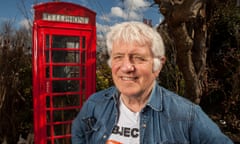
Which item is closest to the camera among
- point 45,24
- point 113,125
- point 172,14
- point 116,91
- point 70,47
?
point 113,125

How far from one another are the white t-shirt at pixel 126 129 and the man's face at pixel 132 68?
152 mm

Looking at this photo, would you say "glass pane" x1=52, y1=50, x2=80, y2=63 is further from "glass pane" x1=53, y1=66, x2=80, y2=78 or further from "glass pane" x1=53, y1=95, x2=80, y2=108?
"glass pane" x1=53, y1=95, x2=80, y2=108

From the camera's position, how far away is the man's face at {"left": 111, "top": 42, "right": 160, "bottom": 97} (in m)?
1.55

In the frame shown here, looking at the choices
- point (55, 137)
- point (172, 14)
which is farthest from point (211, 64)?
point (55, 137)

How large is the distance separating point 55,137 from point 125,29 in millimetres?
2613

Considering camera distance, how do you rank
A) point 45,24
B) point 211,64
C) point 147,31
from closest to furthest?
point 147,31 → point 45,24 → point 211,64

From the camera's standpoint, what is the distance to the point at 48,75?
3.33 meters

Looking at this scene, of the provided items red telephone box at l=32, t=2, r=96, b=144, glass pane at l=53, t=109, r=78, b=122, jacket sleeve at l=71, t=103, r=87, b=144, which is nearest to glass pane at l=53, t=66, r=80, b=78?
Result: red telephone box at l=32, t=2, r=96, b=144

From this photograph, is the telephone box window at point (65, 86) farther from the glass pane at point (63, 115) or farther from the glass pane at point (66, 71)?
the glass pane at point (63, 115)

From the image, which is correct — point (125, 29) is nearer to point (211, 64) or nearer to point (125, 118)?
point (125, 118)

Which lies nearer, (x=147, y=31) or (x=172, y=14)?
(x=147, y=31)

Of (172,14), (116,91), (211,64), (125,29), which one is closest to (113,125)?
(116,91)

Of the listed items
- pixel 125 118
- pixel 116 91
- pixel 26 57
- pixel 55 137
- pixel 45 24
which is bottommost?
pixel 55 137

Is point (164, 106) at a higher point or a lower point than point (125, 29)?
lower
